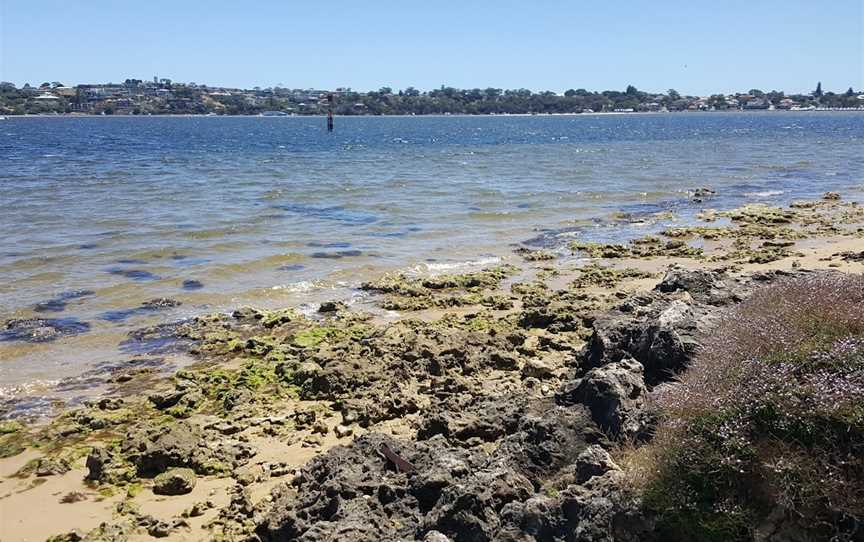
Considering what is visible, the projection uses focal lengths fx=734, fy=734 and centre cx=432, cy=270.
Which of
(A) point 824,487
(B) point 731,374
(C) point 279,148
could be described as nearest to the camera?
(A) point 824,487

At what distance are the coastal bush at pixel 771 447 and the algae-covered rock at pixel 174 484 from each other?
186 inches

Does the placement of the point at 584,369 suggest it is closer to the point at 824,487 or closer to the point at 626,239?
the point at 824,487

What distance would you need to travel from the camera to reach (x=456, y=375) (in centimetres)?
1008

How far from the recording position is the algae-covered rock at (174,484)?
297 inches

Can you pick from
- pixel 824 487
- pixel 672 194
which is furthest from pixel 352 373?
pixel 672 194

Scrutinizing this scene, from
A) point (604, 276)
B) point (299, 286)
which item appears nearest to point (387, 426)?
point (299, 286)

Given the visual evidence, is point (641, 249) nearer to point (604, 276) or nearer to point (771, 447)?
point (604, 276)

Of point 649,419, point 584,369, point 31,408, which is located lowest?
point 31,408

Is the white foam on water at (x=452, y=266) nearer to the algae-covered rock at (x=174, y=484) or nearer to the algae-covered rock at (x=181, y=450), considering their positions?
the algae-covered rock at (x=181, y=450)

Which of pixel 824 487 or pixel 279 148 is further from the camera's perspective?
pixel 279 148

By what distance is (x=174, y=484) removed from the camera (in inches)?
297

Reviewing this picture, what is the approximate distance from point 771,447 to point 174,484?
5.79m

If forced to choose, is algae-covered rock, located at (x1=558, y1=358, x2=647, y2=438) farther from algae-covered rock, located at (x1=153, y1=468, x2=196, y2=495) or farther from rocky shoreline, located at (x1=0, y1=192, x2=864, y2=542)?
algae-covered rock, located at (x1=153, y1=468, x2=196, y2=495)

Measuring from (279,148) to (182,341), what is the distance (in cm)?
5973
